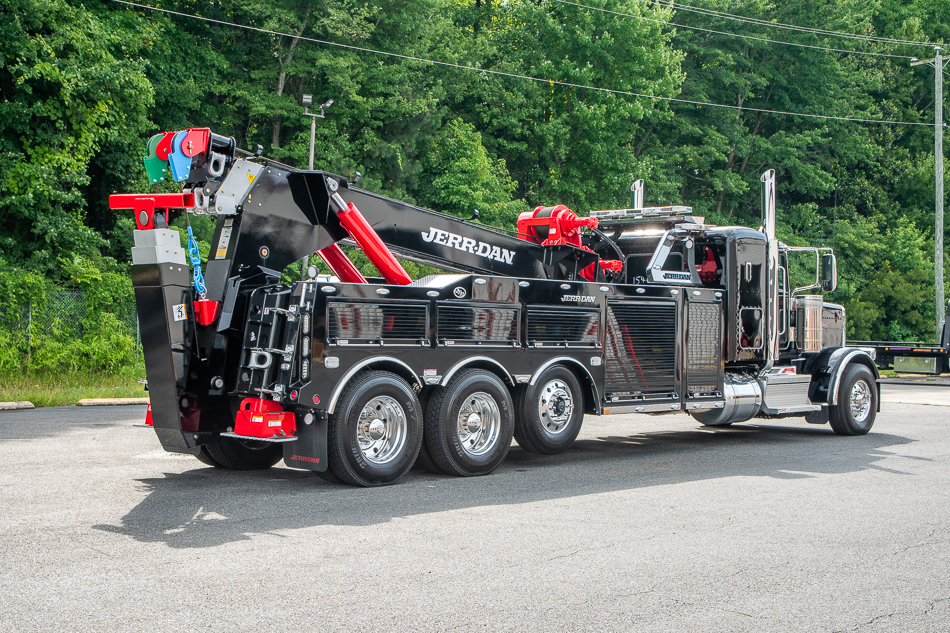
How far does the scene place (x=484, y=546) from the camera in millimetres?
6570

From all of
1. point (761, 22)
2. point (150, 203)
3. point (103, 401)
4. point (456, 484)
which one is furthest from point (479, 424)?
point (761, 22)

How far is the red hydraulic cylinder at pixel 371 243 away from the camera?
9648 mm

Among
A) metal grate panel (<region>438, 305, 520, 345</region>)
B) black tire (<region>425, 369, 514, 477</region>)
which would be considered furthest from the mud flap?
metal grate panel (<region>438, 305, 520, 345</region>)

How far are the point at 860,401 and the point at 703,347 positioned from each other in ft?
11.3

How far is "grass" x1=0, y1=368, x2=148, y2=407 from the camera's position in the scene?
1727 centimetres

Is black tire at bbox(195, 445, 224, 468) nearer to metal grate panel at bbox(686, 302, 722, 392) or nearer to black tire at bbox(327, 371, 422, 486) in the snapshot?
black tire at bbox(327, 371, 422, 486)

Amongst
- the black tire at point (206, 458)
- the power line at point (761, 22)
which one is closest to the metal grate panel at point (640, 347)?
the black tire at point (206, 458)

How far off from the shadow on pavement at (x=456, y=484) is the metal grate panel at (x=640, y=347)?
875 millimetres

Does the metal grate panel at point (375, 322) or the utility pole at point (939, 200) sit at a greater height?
the utility pole at point (939, 200)

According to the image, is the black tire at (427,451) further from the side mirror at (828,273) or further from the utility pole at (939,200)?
the utility pole at (939,200)

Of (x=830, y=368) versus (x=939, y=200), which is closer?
(x=830, y=368)

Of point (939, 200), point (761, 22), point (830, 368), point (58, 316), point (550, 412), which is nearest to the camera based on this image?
point (550, 412)

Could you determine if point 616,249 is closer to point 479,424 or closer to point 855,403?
point 479,424

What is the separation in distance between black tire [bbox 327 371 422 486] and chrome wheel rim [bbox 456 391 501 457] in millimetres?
650
